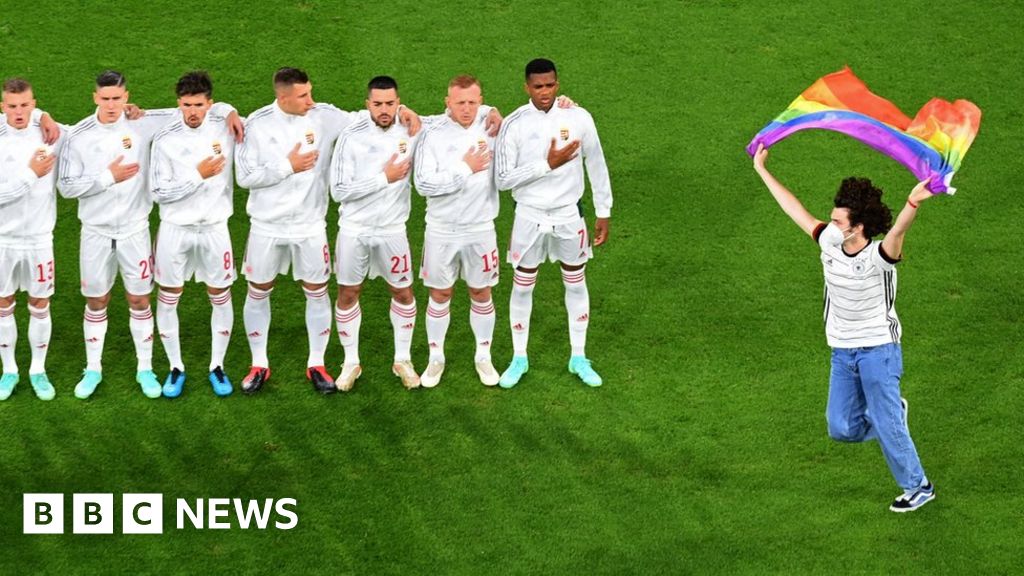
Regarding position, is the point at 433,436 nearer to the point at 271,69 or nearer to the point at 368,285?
the point at 368,285

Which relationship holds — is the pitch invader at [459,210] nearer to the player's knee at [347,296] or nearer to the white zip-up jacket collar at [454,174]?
the white zip-up jacket collar at [454,174]

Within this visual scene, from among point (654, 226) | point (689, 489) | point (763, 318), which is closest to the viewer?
point (689, 489)

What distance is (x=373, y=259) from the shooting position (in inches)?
482

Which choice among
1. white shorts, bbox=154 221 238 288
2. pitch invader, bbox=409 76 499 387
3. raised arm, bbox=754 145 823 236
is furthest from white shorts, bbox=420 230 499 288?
raised arm, bbox=754 145 823 236

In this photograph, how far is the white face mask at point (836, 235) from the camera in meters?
10.4

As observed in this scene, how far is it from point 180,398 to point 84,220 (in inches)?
58.1

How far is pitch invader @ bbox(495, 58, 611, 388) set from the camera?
39.2 ft

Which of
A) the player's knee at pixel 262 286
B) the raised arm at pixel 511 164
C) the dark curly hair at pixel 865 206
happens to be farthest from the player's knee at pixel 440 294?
the dark curly hair at pixel 865 206

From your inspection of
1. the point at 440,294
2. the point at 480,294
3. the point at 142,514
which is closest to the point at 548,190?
the point at 480,294

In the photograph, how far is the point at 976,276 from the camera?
45.2 ft

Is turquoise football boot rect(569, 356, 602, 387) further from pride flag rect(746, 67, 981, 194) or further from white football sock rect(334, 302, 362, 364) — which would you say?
pride flag rect(746, 67, 981, 194)

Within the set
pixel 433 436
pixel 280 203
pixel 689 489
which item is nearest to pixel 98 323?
pixel 280 203

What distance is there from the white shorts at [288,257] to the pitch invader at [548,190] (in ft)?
4.47

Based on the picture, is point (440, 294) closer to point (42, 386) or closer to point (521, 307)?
point (521, 307)
